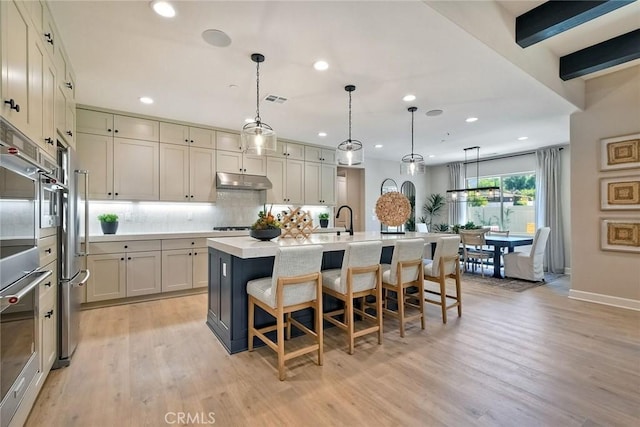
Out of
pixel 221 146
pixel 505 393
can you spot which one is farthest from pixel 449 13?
pixel 221 146

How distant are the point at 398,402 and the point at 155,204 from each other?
4.41 m

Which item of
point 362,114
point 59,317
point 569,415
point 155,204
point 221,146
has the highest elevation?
point 362,114

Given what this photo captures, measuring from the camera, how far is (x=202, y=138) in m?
4.79

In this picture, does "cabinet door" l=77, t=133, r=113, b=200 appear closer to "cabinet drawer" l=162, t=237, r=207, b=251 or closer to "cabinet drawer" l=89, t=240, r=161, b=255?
"cabinet drawer" l=89, t=240, r=161, b=255

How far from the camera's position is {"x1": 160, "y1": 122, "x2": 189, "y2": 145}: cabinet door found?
14.7 feet

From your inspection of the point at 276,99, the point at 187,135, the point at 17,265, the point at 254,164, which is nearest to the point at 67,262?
the point at 17,265

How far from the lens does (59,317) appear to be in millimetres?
2307

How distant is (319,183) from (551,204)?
5.09 meters

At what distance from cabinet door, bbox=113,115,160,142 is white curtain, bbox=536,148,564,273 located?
7.75 metres

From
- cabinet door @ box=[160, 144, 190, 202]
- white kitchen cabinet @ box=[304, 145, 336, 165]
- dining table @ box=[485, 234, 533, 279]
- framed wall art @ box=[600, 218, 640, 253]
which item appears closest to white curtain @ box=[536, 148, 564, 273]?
dining table @ box=[485, 234, 533, 279]

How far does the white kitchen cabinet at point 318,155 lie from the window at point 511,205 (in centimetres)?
334

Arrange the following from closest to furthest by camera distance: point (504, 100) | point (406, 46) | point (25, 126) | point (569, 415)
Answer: point (25, 126) < point (569, 415) < point (406, 46) < point (504, 100)

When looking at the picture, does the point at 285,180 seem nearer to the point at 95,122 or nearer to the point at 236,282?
the point at 95,122

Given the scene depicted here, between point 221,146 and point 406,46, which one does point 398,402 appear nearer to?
point 406,46
